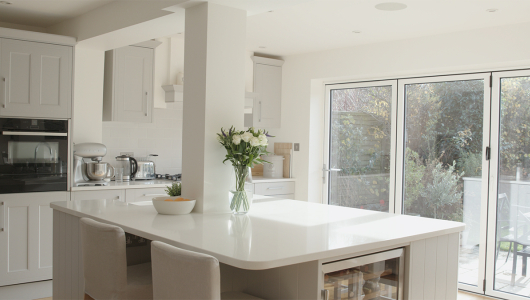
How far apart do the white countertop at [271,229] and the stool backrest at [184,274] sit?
11 cm

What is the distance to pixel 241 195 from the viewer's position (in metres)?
2.58

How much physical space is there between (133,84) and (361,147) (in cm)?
257

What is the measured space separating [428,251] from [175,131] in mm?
3535

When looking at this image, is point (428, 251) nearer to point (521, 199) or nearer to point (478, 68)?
point (521, 199)

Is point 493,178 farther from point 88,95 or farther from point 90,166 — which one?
point 88,95

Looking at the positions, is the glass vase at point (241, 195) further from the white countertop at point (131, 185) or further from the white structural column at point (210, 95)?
the white countertop at point (131, 185)

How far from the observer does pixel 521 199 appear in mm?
3926

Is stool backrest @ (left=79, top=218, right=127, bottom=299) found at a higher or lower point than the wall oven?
lower

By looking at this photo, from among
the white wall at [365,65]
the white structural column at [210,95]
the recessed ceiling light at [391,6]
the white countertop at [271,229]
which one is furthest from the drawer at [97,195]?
the recessed ceiling light at [391,6]

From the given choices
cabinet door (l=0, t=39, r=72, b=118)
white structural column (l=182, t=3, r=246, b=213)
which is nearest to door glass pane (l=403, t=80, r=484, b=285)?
white structural column (l=182, t=3, r=246, b=213)

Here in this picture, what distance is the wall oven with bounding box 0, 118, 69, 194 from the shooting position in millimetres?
3619

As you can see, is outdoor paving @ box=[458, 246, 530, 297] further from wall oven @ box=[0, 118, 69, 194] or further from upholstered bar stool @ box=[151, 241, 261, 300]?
wall oven @ box=[0, 118, 69, 194]

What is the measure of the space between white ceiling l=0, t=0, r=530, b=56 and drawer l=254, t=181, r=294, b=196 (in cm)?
166

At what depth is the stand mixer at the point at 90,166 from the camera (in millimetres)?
4066
